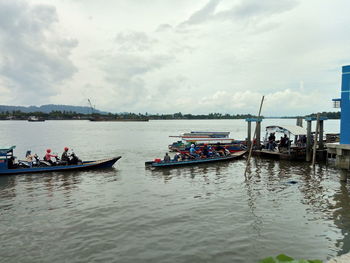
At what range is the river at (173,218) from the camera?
904 centimetres

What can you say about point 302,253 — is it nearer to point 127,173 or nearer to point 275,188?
point 275,188

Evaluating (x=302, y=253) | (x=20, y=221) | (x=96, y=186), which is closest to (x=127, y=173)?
(x=96, y=186)

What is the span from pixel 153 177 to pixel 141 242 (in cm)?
1060

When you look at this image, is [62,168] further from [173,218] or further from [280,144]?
[280,144]

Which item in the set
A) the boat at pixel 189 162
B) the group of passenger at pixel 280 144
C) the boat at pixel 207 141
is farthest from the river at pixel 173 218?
the boat at pixel 207 141

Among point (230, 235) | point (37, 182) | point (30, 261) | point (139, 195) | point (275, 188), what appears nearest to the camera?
point (30, 261)

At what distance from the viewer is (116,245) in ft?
31.0

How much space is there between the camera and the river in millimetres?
9039

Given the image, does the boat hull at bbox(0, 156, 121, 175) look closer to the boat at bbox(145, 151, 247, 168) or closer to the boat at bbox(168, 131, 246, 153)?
the boat at bbox(145, 151, 247, 168)

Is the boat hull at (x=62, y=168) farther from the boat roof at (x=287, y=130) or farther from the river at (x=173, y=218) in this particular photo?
the boat roof at (x=287, y=130)

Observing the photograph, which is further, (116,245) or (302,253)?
(116,245)

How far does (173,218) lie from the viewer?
38.7 ft

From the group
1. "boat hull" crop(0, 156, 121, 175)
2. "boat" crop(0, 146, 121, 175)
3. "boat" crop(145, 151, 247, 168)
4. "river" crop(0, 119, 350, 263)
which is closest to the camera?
"river" crop(0, 119, 350, 263)

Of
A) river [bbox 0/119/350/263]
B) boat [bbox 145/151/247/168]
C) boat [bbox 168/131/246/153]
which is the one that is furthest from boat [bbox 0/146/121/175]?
boat [bbox 168/131/246/153]
